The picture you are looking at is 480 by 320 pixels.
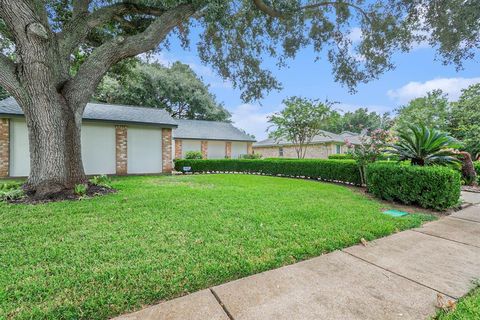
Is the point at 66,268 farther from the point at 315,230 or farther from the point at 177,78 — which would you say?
the point at 177,78

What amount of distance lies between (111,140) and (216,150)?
36.1 ft

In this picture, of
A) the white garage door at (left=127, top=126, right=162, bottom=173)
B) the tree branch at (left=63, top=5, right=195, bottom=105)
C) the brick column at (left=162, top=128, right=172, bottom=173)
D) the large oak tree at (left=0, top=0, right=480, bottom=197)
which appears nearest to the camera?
the large oak tree at (left=0, top=0, right=480, bottom=197)

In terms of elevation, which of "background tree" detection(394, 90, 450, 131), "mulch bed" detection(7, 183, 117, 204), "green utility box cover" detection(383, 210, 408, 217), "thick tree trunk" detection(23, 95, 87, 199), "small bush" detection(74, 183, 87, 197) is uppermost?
"background tree" detection(394, 90, 450, 131)

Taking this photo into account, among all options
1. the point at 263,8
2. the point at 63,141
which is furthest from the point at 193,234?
the point at 263,8

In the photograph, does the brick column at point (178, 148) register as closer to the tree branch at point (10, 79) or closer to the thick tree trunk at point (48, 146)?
the thick tree trunk at point (48, 146)

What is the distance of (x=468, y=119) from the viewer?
16.5 metres

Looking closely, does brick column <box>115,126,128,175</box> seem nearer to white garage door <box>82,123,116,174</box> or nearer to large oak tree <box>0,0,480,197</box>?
white garage door <box>82,123,116,174</box>

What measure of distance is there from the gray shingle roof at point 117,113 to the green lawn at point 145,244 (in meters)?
6.66

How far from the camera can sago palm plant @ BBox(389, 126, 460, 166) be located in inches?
224

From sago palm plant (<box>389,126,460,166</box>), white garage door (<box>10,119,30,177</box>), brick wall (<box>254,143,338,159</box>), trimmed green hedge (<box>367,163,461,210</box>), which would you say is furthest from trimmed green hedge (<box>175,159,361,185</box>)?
brick wall (<box>254,143,338,159</box>)

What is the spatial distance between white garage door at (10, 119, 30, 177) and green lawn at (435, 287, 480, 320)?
43.2 feet

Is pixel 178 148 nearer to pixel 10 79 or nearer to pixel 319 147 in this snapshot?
pixel 319 147

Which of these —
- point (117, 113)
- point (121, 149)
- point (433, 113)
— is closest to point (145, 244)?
point (121, 149)

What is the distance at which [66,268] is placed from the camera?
227 cm
